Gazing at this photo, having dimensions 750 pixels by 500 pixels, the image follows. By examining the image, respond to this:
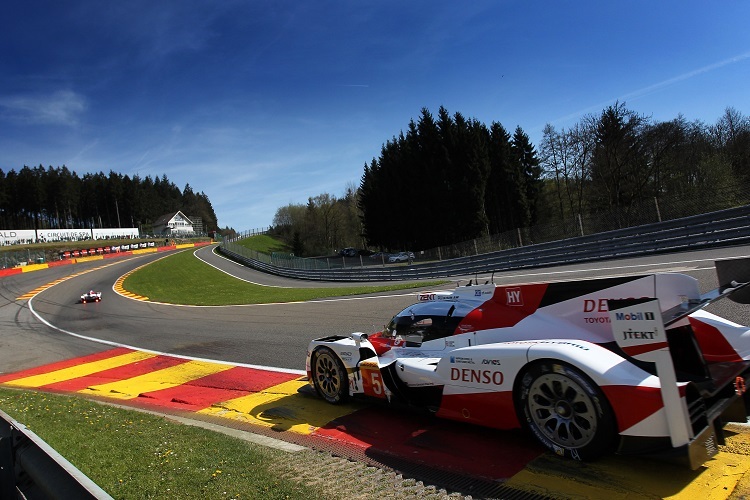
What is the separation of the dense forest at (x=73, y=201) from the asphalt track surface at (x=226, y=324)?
96.9 meters

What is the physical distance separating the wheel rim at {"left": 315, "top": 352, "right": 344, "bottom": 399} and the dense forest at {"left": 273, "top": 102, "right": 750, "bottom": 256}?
32714 mm

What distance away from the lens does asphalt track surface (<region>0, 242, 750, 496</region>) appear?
1039 cm

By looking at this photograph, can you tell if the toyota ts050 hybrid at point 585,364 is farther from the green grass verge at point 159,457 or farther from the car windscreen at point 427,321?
the green grass verge at point 159,457

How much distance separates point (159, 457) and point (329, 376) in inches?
86.1

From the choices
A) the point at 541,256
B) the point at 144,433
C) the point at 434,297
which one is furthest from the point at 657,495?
the point at 541,256

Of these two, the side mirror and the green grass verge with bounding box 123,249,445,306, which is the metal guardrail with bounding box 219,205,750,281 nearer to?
the green grass verge with bounding box 123,249,445,306

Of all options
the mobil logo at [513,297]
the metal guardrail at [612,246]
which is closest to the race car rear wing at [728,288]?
the mobil logo at [513,297]

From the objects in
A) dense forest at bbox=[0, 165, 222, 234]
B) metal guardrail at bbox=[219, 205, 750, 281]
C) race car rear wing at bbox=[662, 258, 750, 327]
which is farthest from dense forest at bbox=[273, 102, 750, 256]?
dense forest at bbox=[0, 165, 222, 234]

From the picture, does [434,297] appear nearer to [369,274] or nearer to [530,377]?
[530,377]

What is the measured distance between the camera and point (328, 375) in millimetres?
6035

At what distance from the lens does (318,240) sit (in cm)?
8662

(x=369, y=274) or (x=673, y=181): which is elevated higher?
(x=673, y=181)

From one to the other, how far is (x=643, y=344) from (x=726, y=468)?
40.2 inches

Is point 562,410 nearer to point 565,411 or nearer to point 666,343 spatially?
point 565,411
